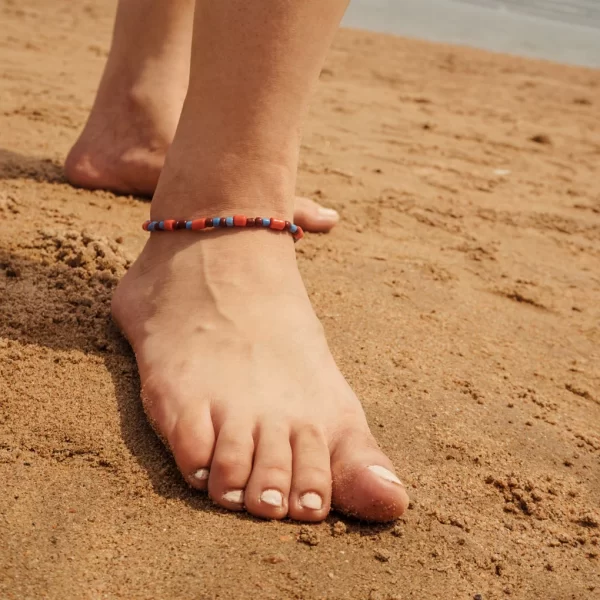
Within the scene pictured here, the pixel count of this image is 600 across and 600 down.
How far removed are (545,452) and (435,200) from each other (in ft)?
4.22

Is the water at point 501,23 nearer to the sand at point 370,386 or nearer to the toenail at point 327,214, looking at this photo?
the sand at point 370,386

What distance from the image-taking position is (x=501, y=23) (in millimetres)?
10789

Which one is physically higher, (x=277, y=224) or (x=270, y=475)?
(x=277, y=224)

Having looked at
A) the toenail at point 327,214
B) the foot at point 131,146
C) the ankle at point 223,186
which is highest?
the ankle at point 223,186

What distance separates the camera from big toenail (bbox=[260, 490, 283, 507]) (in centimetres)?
98

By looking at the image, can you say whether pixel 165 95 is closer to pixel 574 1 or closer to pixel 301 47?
pixel 301 47

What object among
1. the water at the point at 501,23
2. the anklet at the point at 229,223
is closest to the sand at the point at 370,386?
the anklet at the point at 229,223

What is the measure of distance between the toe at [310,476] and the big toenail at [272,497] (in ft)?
0.05

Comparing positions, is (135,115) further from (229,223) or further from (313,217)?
(229,223)

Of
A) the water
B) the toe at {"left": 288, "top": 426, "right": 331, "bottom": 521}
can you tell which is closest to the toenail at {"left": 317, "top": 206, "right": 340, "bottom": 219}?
the toe at {"left": 288, "top": 426, "right": 331, "bottom": 521}

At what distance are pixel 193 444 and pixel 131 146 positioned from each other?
110 centimetres

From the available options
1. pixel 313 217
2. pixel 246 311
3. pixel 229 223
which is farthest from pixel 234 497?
pixel 313 217

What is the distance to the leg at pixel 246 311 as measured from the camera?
1011 mm

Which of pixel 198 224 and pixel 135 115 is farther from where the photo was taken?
pixel 135 115
